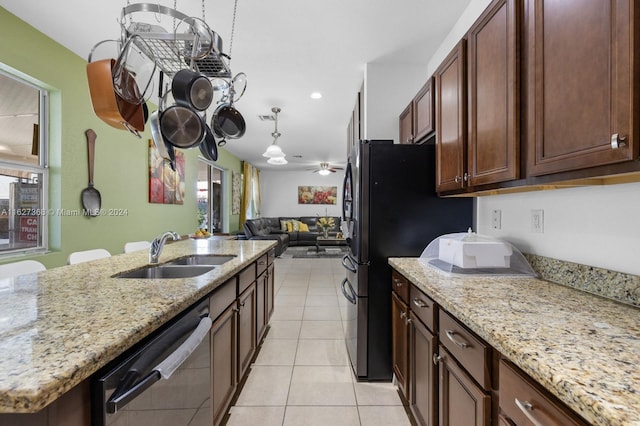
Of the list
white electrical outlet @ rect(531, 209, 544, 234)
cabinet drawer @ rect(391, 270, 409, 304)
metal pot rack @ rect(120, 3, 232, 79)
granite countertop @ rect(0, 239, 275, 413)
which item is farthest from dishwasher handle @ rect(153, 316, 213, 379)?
white electrical outlet @ rect(531, 209, 544, 234)

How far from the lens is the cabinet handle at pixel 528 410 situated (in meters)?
0.69

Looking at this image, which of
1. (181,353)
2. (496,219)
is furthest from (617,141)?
(181,353)

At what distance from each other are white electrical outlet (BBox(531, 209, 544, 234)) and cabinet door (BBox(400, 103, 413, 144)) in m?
1.22

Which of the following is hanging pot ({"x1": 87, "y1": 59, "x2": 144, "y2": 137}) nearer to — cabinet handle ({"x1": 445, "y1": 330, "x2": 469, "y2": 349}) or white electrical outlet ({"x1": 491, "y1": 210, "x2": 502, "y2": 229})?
cabinet handle ({"x1": 445, "y1": 330, "x2": 469, "y2": 349})

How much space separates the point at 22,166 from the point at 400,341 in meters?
3.11

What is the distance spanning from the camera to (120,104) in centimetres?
150

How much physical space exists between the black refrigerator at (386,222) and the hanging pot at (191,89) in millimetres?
1028

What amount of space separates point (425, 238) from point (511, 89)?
3.55 ft

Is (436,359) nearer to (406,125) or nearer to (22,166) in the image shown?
(406,125)

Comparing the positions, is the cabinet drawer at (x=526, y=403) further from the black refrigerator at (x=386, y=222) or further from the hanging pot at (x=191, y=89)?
the hanging pot at (x=191, y=89)

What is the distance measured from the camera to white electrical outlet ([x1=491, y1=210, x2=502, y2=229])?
180 centimetres

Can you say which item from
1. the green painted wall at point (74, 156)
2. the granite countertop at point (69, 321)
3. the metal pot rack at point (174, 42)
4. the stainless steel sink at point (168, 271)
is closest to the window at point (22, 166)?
the green painted wall at point (74, 156)

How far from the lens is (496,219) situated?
1.83 meters

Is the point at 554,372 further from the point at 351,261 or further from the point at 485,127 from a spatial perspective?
the point at 351,261
